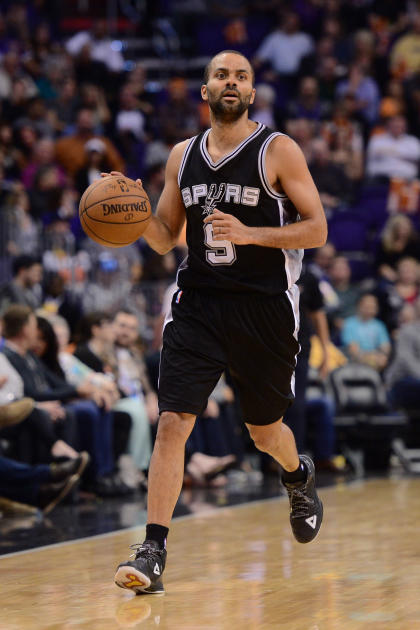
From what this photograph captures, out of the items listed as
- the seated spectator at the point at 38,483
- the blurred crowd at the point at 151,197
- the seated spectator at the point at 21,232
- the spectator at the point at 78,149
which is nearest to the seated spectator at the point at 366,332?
the blurred crowd at the point at 151,197

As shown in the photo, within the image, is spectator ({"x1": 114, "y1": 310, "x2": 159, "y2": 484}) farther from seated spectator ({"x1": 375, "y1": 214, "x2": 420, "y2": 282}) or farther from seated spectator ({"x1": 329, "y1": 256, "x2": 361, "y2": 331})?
seated spectator ({"x1": 375, "y1": 214, "x2": 420, "y2": 282})

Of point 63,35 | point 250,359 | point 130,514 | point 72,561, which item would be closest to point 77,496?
point 130,514

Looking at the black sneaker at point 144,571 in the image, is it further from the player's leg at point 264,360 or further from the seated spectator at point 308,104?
the seated spectator at point 308,104

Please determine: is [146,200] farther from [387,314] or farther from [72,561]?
[387,314]

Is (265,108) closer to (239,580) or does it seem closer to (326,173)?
(326,173)

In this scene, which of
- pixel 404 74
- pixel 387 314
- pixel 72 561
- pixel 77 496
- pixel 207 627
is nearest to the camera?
pixel 207 627

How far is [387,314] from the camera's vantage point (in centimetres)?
1230

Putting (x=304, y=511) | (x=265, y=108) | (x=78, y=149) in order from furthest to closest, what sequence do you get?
(x=265, y=108)
(x=78, y=149)
(x=304, y=511)

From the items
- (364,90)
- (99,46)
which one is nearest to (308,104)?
(364,90)

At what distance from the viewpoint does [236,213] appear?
4.63 m

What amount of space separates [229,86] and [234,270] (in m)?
0.73

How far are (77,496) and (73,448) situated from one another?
13.1 inches

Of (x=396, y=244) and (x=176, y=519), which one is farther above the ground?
(x=396, y=244)

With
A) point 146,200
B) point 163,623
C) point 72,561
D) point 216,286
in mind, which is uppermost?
point 146,200
